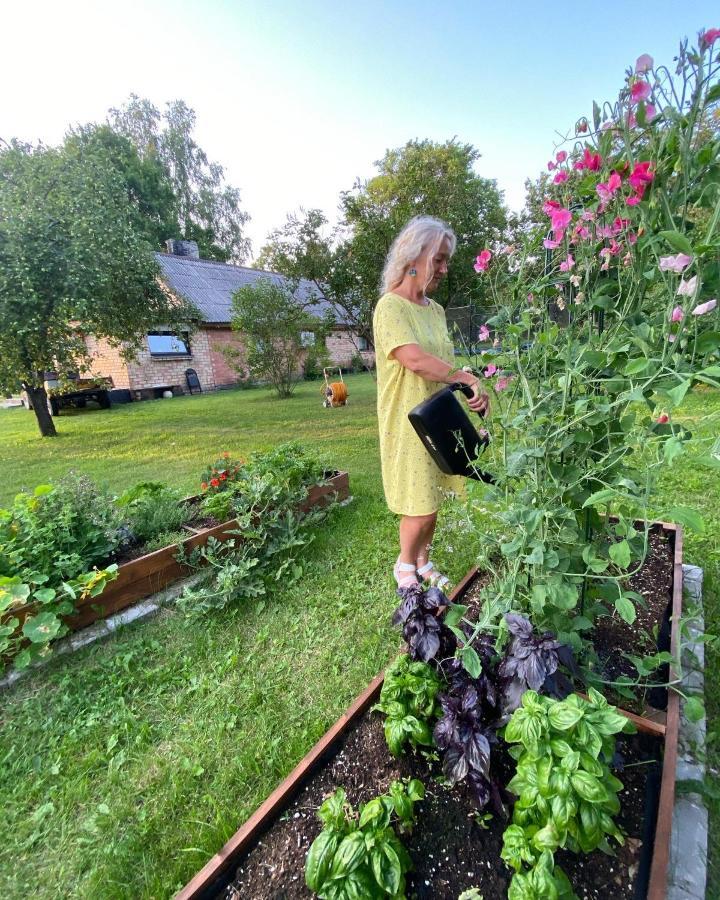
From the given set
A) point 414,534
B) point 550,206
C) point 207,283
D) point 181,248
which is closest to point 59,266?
point 414,534

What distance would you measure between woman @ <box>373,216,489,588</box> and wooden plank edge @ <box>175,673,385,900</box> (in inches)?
22.3

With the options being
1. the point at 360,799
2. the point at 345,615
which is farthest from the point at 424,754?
the point at 345,615

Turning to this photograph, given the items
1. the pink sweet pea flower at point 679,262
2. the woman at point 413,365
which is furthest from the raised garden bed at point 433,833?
the pink sweet pea flower at point 679,262

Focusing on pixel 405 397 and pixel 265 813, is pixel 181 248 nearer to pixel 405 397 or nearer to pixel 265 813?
pixel 405 397

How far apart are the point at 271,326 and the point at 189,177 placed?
63.6ft

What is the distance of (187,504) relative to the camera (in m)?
3.02

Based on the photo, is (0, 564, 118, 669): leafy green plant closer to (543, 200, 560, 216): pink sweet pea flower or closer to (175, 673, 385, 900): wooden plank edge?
(175, 673, 385, 900): wooden plank edge

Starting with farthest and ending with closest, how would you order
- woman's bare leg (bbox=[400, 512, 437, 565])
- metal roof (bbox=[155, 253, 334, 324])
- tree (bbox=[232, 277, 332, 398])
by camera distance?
metal roof (bbox=[155, 253, 334, 324]) < tree (bbox=[232, 277, 332, 398]) < woman's bare leg (bbox=[400, 512, 437, 565])

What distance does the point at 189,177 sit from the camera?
2347 centimetres

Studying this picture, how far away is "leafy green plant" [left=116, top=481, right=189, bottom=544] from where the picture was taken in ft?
8.54

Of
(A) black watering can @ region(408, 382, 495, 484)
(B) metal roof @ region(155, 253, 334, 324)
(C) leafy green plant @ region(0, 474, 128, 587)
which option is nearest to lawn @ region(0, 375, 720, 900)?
(C) leafy green plant @ region(0, 474, 128, 587)

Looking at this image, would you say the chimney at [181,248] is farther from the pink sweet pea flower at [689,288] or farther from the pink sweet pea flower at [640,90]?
the pink sweet pea flower at [689,288]

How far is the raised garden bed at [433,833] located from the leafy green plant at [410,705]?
0.10 m

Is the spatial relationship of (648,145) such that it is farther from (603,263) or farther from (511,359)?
(511,359)
